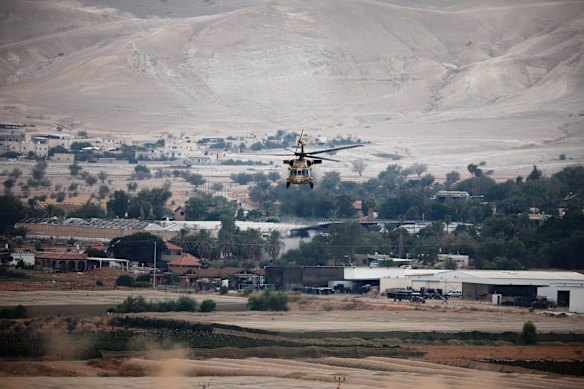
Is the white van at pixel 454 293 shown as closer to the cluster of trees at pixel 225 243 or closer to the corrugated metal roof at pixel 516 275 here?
the corrugated metal roof at pixel 516 275

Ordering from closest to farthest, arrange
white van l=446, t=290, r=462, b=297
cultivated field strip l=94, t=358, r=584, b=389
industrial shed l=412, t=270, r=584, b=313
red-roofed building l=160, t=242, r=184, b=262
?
cultivated field strip l=94, t=358, r=584, b=389, industrial shed l=412, t=270, r=584, b=313, white van l=446, t=290, r=462, b=297, red-roofed building l=160, t=242, r=184, b=262

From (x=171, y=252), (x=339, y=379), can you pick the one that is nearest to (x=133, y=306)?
(x=339, y=379)

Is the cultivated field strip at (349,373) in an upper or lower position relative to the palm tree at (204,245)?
lower

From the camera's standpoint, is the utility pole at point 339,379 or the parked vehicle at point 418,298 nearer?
the utility pole at point 339,379

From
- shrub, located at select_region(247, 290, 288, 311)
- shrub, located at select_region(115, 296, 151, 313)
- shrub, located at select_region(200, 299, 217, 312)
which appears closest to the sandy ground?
shrub, located at select_region(115, 296, 151, 313)

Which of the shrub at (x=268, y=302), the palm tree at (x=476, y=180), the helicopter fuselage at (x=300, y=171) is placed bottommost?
the shrub at (x=268, y=302)

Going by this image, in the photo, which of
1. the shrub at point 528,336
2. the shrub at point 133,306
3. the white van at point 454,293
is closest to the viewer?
the shrub at point 528,336

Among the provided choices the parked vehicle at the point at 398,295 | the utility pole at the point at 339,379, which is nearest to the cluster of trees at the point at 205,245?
the parked vehicle at the point at 398,295

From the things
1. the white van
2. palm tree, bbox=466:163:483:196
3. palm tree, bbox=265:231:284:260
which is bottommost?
the white van

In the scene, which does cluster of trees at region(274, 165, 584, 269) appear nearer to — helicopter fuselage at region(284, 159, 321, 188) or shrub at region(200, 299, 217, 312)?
shrub at region(200, 299, 217, 312)

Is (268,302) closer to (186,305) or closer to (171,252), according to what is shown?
(186,305)
